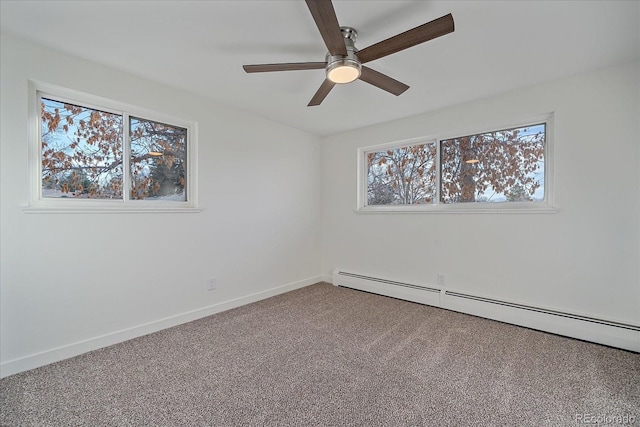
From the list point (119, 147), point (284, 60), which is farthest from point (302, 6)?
point (119, 147)

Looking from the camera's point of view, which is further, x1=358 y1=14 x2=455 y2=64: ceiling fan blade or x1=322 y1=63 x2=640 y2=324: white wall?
x1=322 y1=63 x2=640 y2=324: white wall

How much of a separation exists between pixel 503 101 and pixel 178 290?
379 centimetres

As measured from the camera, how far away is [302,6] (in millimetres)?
1660

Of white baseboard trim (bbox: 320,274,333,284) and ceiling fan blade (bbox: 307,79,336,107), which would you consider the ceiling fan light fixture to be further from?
white baseboard trim (bbox: 320,274,333,284)

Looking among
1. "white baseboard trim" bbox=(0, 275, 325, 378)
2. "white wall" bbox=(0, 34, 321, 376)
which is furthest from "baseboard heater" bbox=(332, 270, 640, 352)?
"white baseboard trim" bbox=(0, 275, 325, 378)

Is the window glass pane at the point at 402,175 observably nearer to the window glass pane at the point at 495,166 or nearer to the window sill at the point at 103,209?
the window glass pane at the point at 495,166

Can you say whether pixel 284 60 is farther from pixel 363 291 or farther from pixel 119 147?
pixel 363 291

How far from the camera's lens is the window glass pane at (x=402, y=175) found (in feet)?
11.6

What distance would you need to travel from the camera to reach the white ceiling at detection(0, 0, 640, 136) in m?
1.70

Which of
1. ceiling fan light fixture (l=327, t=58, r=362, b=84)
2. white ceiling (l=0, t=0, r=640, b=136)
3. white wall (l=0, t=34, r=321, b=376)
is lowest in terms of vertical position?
white wall (l=0, t=34, r=321, b=376)

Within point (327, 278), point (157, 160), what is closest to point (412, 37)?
point (157, 160)

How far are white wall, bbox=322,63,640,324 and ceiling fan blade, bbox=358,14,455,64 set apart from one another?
Answer: 180 centimetres

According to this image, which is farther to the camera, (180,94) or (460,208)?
(460,208)

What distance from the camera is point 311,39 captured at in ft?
6.52
